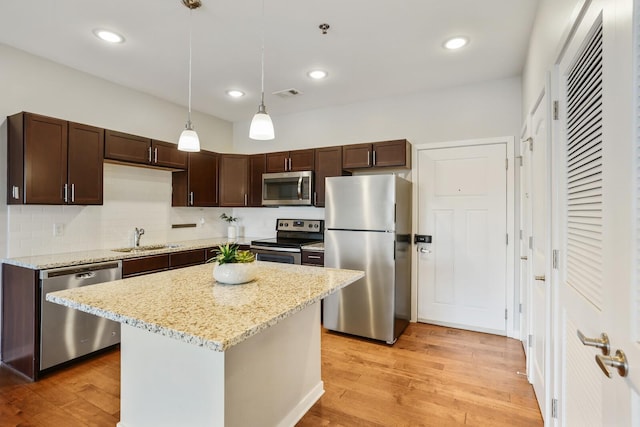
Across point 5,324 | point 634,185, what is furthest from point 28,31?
point 634,185

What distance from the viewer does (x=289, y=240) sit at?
4.24 meters

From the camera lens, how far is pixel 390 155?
3549mm

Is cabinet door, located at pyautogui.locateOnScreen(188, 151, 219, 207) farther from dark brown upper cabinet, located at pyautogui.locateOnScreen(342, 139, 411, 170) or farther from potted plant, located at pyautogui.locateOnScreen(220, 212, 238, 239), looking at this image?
dark brown upper cabinet, located at pyautogui.locateOnScreen(342, 139, 411, 170)

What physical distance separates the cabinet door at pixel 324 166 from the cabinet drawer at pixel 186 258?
1.49m

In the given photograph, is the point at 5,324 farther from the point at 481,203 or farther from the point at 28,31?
the point at 481,203

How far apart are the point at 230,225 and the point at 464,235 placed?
3288mm

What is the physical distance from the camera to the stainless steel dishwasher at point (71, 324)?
8.11ft

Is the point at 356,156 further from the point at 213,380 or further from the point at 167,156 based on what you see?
the point at 213,380

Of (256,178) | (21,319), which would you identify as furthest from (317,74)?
(21,319)

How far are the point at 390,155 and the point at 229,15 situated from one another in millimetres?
2058

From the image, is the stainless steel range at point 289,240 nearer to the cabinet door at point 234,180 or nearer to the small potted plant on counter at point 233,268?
the cabinet door at point 234,180

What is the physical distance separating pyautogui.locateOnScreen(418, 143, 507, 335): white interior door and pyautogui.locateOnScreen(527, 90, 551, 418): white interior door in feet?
2.86

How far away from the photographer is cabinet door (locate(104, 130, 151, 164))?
3.12 metres

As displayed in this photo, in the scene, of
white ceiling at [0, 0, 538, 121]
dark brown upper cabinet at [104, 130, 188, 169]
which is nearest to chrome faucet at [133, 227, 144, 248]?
dark brown upper cabinet at [104, 130, 188, 169]
